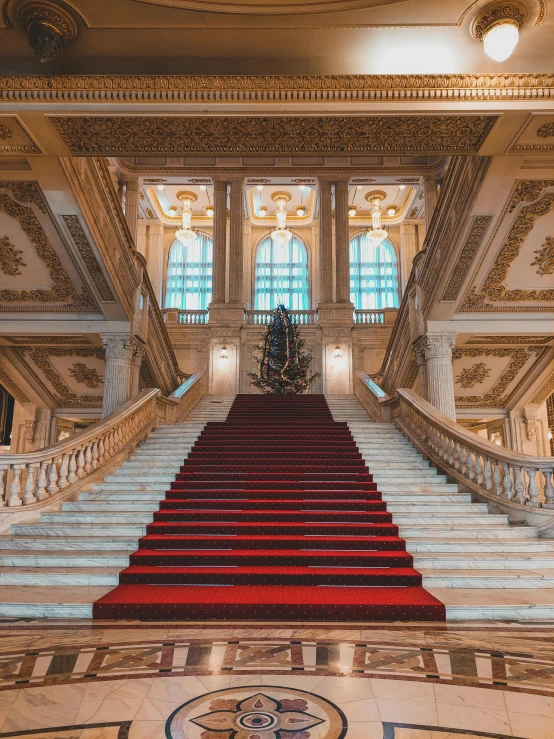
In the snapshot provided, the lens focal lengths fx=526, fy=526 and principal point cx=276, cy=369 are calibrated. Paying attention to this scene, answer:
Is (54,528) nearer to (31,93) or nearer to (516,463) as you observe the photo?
(31,93)

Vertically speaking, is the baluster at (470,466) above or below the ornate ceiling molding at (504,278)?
below

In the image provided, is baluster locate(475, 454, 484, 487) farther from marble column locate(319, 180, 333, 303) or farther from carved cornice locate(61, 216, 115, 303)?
marble column locate(319, 180, 333, 303)

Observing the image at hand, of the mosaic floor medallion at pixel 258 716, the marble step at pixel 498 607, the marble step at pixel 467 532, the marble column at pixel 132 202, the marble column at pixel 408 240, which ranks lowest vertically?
the mosaic floor medallion at pixel 258 716

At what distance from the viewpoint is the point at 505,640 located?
9.13ft

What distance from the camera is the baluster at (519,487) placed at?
16.0 ft

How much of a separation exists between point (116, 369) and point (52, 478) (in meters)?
3.16

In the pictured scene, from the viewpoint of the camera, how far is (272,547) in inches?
169

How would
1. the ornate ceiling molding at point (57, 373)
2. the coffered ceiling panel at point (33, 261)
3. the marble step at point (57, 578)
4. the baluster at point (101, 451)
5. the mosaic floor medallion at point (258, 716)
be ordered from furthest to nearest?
the ornate ceiling molding at point (57, 373), the coffered ceiling panel at point (33, 261), the baluster at point (101, 451), the marble step at point (57, 578), the mosaic floor medallion at point (258, 716)

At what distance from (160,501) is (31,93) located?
3.80 metres

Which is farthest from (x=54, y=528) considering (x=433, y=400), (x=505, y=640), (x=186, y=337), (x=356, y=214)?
(x=356, y=214)

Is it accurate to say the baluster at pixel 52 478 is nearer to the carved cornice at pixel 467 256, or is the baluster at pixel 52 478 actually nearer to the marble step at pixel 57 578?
the marble step at pixel 57 578

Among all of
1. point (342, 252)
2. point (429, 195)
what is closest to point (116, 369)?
point (342, 252)

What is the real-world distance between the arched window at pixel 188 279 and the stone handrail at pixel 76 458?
37.1ft

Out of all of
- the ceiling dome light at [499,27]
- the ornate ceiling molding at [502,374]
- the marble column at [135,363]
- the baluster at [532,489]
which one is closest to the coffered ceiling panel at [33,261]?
the marble column at [135,363]
